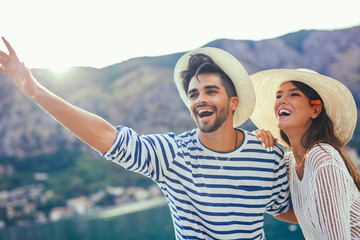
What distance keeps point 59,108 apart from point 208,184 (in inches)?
44.7

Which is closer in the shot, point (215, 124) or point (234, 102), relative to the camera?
point (215, 124)

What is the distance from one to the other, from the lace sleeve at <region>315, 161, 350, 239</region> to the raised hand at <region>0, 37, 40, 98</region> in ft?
6.32

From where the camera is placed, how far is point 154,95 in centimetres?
13938

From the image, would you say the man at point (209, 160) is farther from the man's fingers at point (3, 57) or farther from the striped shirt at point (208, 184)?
the man's fingers at point (3, 57)

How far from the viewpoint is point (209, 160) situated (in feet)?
8.75

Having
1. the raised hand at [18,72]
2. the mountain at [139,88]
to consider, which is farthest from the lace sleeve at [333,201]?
the mountain at [139,88]

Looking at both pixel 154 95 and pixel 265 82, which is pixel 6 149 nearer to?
pixel 154 95

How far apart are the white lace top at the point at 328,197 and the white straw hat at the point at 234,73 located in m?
0.65

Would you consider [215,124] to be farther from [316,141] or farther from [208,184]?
[316,141]

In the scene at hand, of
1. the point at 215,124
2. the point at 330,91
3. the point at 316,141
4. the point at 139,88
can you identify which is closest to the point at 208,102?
the point at 215,124

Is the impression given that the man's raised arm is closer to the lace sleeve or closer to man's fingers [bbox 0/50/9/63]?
man's fingers [bbox 0/50/9/63]

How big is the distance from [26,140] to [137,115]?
3815 centimetres

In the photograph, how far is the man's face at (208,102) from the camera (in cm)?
269

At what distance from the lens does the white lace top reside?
2430 millimetres
